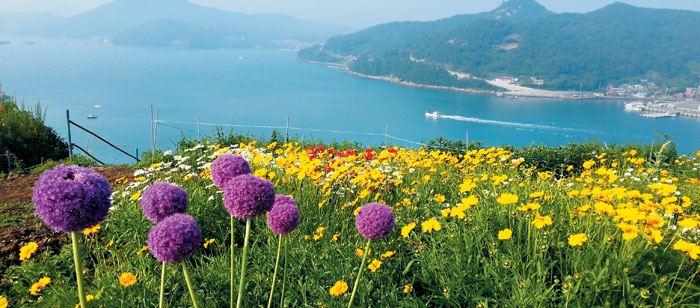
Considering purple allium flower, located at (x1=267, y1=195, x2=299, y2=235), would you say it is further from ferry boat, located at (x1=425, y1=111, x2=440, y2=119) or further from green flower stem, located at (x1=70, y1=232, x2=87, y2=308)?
ferry boat, located at (x1=425, y1=111, x2=440, y2=119)

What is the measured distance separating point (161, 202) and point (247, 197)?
17.2 inches

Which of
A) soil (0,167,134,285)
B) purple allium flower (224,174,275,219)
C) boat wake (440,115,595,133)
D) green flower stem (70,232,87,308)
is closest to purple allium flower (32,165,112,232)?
green flower stem (70,232,87,308)

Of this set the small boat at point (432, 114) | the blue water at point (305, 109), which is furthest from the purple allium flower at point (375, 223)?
the small boat at point (432, 114)

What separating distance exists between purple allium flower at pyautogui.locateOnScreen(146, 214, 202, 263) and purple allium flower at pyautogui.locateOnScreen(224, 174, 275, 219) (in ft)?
0.69

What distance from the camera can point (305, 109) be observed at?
8188 cm

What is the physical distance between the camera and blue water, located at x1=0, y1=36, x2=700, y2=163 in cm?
6344

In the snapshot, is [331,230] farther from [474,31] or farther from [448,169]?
[474,31]

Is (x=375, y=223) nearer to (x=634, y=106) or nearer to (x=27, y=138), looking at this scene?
(x=27, y=138)

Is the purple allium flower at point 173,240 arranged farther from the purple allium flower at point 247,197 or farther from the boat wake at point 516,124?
the boat wake at point 516,124

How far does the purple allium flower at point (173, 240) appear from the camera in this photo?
158 centimetres

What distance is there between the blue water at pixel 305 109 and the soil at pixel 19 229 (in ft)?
123

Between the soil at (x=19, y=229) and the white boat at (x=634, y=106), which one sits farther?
the white boat at (x=634, y=106)

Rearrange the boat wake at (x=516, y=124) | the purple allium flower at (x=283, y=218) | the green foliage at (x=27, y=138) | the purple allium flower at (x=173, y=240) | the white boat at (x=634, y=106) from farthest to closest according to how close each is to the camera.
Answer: the white boat at (x=634, y=106) < the boat wake at (x=516, y=124) < the green foliage at (x=27, y=138) < the purple allium flower at (x=283, y=218) < the purple allium flower at (x=173, y=240)

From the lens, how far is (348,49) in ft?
640
